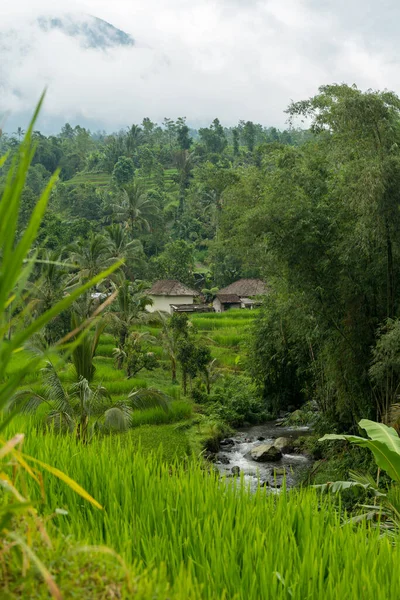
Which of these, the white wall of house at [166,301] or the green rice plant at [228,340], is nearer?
the green rice plant at [228,340]

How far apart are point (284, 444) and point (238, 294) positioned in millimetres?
22062

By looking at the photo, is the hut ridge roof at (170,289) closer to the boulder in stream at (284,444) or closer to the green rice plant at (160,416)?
the green rice plant at (160,416)

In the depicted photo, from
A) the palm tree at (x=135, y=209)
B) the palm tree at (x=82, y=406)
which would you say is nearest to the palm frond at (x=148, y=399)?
the palm tree at (x=82, y=406)

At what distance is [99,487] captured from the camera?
11.6 ft

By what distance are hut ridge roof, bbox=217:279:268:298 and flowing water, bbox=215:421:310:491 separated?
19.3 metres

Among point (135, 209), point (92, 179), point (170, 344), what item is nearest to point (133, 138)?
point (92, 179)

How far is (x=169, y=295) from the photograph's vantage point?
3241 cm

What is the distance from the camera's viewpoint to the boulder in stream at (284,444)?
40.7ft

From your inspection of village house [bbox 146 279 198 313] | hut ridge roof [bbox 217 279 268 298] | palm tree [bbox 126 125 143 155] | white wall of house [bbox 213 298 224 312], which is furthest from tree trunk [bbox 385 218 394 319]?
palm tree [bbox 126 125 143 155]

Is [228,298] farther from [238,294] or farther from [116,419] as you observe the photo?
[116,419]

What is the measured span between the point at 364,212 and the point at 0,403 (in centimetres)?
853

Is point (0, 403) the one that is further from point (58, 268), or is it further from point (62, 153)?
point (62, 153)

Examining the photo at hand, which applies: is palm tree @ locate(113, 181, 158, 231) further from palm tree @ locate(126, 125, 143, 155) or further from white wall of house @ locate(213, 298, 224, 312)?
palm tree @ locate(126, 125, 143, 155)

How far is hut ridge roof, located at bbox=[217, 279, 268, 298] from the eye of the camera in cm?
3434
